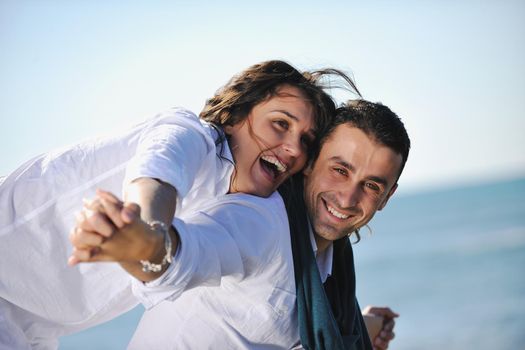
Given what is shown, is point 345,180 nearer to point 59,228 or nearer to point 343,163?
point 343,163

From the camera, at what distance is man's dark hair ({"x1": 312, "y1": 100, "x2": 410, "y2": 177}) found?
3205mm

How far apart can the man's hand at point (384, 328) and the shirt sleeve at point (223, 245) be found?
5.46 ft

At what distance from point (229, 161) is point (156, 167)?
833 mm

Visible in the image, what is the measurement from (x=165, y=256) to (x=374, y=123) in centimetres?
158

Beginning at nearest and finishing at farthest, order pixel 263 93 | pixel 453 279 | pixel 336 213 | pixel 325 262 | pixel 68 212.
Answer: pixel 68 212
pixel 336 213
pixel 263 93
pixel 325 262
pixel 453 279

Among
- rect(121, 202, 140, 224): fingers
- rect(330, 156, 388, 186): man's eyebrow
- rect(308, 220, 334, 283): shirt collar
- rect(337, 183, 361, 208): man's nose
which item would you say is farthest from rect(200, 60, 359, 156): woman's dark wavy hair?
rect(121, 202, 140, 224): fingers

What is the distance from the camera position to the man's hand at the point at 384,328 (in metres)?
4.22

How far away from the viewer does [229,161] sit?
115 inches

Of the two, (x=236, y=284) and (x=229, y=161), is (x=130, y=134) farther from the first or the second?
(x=236, y=284)

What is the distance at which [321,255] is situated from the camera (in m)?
3.37

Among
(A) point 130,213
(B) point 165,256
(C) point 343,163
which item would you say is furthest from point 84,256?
(C) point 343,163

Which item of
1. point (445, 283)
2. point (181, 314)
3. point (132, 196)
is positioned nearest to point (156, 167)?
point (132, 196)

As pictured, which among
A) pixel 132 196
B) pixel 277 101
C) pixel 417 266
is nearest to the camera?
pixel 132 196

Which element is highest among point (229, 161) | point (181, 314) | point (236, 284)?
point (229, 161)
